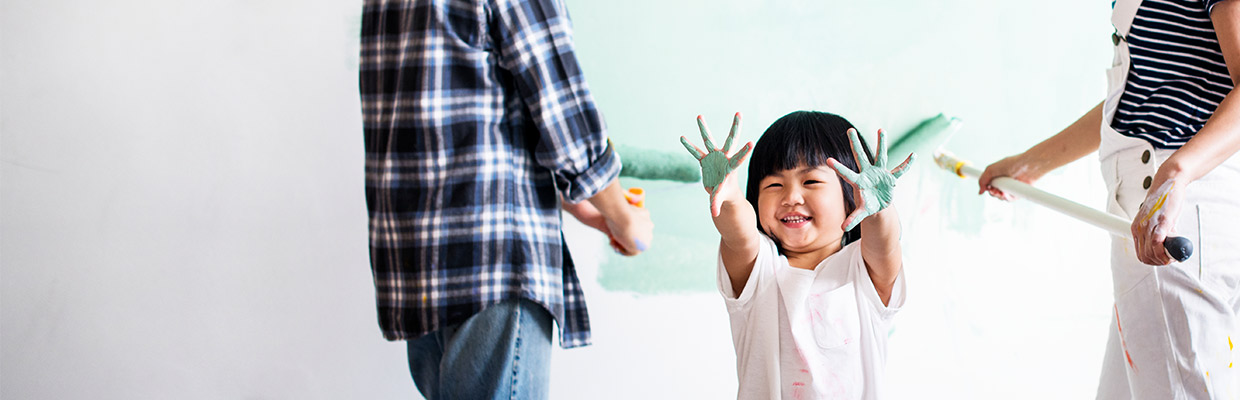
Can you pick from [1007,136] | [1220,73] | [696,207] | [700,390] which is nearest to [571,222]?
[696,207]

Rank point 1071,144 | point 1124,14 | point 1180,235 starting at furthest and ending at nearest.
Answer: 1. point 1071,144
2. point 1124,14
3. point 1180,235

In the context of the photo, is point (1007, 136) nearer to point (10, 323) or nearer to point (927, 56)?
point (927, 56)

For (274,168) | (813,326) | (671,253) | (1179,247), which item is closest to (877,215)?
(813,326)

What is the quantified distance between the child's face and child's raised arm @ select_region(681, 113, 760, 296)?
0.05 metres

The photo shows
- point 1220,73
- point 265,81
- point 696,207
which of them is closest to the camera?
point 1220,73

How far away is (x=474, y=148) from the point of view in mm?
928

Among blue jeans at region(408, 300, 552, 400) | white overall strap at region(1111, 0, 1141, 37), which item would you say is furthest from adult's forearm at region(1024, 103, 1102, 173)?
blue jeans at region(408, 300, 552, 400)

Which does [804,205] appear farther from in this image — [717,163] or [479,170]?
[479,170]

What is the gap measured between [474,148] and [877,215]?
44 centimetres

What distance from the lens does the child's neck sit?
947 mm

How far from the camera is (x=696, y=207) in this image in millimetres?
1695

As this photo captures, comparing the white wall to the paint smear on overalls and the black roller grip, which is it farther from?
the black roller grip

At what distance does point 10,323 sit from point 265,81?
69 centimetres

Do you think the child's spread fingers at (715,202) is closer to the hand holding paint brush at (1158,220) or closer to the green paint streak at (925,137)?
the hand holding paint brush at (1158,220)
